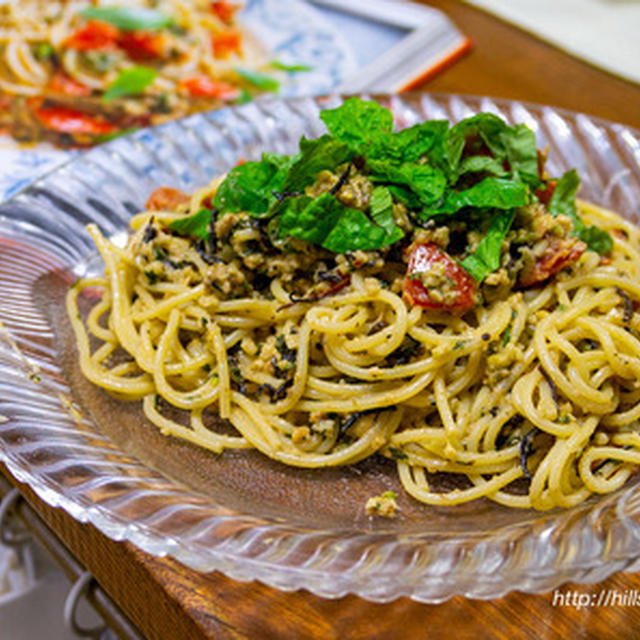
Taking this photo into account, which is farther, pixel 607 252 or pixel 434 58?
pixel 434 58

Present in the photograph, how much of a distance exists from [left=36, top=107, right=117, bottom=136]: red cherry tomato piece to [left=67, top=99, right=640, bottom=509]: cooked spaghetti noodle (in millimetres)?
2468

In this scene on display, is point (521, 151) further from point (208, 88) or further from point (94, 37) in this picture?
point (94, 37)

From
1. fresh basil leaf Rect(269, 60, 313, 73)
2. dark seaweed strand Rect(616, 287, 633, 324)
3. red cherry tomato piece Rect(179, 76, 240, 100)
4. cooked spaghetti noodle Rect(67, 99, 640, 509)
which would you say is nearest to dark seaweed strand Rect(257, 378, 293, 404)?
cooked spaghetti noodle Rect(67, 99, 640, 509)

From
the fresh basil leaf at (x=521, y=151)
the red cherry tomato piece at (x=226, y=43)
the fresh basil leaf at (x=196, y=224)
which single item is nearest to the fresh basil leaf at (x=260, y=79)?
the red cherry tomato piece at (x=226, y=43)

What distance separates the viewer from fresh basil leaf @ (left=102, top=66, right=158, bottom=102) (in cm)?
564

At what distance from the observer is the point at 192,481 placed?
265cm

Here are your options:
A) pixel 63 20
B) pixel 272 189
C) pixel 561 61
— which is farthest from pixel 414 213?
pixel 63 20

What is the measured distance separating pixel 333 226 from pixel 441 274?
0.40 m

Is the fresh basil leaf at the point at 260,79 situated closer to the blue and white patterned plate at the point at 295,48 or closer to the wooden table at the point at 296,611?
the blue and white patterned plate at the point at 295,48

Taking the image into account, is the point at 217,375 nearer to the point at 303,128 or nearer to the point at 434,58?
the point at 303,128

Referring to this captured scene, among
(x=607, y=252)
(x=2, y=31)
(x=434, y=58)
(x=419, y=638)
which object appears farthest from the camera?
(x=2, y=31)

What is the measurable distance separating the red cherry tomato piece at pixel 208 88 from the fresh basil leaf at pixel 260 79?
5.5 inches

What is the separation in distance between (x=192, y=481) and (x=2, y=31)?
490 cm

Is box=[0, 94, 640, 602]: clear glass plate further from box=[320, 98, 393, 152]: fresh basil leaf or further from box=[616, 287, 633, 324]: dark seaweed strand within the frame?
box=[320, 98, 393, 152]: fresh basil leaf
